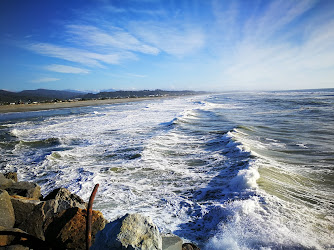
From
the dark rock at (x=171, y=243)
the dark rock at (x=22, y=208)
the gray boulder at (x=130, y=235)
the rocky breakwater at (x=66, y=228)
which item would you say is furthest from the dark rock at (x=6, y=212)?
the dark rock at (x=171, y=243)

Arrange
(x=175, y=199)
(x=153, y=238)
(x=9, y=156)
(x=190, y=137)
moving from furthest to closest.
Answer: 1. (x=190, y=137)
2. (x=9, y=156)
3. (x=175, y=199)
4. (x=153, y=238)

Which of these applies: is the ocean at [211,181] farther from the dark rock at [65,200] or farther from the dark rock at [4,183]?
the dark rock at [4,183]

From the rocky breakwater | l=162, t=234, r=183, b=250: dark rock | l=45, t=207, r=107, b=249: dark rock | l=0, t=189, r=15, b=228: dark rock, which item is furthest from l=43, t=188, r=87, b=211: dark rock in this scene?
l=162, t=234, r=183, b=250: dark rock

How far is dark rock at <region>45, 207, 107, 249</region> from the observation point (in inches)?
114

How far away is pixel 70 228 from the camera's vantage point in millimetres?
2971

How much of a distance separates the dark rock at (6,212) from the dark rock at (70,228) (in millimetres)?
576

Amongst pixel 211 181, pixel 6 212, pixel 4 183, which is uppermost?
pixel 6 212

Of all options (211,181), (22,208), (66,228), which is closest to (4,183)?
(22,208)

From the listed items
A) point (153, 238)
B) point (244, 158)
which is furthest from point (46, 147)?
point (153, 238)

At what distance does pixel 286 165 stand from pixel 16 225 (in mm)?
8211

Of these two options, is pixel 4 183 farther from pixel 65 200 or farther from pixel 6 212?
pixel 65 200

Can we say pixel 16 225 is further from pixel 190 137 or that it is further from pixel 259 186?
pixel 190 137

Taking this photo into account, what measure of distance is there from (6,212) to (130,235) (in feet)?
7.46

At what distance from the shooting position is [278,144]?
10.4m
